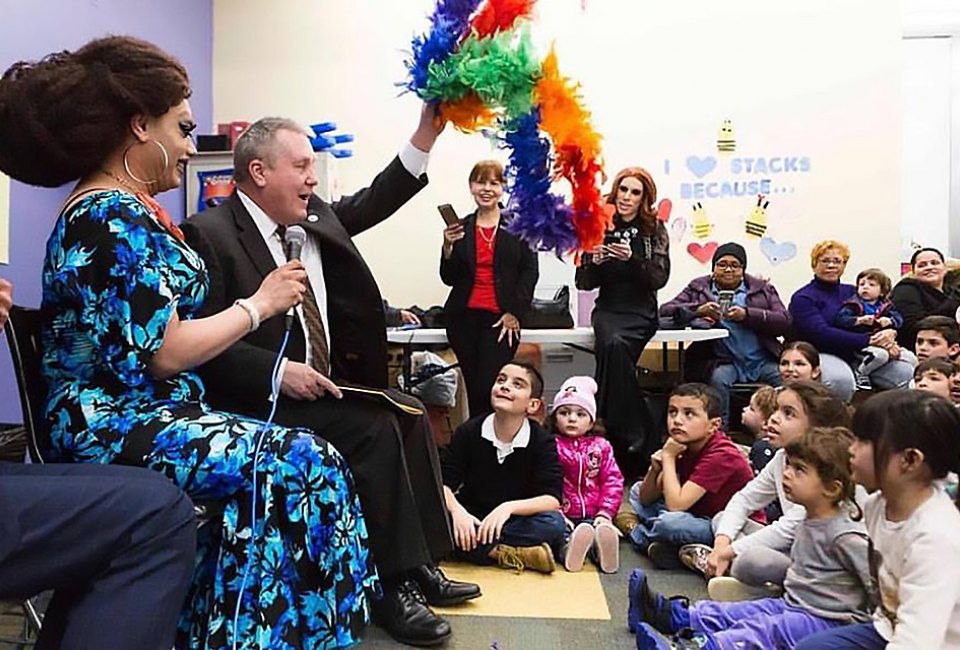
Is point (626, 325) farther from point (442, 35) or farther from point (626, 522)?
point (442, 35)

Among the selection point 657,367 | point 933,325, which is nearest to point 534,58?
point 933,325

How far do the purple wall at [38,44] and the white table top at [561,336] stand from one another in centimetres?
142

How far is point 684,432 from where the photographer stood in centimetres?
276

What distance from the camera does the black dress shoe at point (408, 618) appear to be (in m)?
1.97

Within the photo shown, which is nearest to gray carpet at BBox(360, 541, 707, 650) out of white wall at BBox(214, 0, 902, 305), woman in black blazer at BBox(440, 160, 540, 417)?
woman in black blazer at BBox(440, 160, 540, 417)

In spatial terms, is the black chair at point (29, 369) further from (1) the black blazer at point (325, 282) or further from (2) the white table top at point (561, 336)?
(2) the white table top at point (561, 336)

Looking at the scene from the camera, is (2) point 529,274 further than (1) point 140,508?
Yes

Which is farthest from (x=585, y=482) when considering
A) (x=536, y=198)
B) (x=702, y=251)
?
(x=702, y=251)

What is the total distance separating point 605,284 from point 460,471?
1.34 metres

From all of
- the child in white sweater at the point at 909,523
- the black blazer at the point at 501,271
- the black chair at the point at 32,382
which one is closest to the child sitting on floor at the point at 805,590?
the child in white sweater at the point at 909,523

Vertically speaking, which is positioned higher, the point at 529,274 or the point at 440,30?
the point at 440,30

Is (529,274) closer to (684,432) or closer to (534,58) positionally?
(684,432)

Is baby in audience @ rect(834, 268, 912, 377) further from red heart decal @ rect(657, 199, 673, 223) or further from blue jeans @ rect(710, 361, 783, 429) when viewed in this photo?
red heart decal @ rect(657, 199, 673, 223)

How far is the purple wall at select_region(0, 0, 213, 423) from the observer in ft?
10.2
